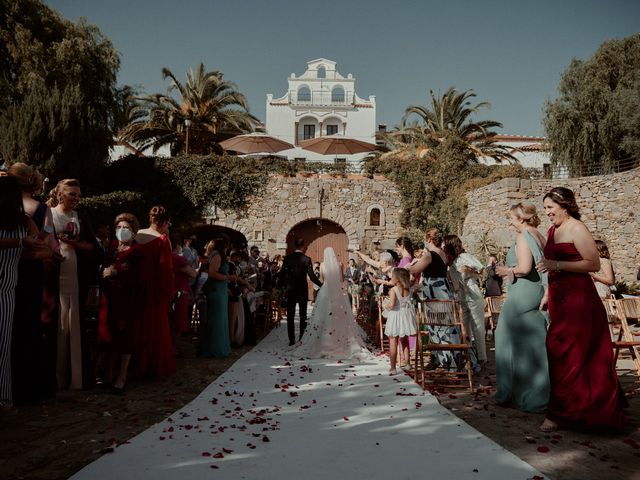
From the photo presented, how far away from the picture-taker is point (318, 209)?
772 inches

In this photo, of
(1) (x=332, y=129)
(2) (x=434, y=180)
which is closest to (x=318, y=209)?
(2) (x=434, y=180)

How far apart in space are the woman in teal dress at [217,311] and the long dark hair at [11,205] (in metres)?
3.22

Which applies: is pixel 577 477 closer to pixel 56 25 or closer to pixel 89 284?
pixel 89 284

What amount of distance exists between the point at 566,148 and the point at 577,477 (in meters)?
19.7

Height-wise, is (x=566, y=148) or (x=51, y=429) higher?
(x=566, y=148)

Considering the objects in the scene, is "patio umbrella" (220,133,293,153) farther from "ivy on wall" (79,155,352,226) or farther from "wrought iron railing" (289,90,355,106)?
"wrought iron railing" (289,90,355,106)

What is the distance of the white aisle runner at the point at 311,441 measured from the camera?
2.67 meters

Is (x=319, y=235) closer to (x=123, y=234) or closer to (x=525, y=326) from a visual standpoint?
(x=123, y=234)

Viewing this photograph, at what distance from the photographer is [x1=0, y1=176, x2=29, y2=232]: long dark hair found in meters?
3.58

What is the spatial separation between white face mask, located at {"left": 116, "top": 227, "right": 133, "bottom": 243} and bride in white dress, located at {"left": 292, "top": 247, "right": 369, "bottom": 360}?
342 cm

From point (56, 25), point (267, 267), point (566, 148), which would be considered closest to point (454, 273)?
point (267, 267)

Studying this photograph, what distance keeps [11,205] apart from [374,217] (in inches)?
669

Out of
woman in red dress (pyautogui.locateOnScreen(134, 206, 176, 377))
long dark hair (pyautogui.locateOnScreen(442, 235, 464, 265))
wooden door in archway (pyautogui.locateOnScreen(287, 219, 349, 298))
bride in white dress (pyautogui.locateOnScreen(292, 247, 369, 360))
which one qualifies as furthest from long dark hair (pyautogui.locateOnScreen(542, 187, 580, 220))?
wooden door in archway (pyautogui.locateOnScreen(287, 219, 349, 298))

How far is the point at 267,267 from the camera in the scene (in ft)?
42.4
